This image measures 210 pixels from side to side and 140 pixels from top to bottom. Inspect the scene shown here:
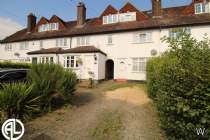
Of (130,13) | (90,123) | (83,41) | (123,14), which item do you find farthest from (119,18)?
(90,123)

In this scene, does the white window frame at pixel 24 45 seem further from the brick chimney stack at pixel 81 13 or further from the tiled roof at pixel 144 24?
the brick chimney stack at pixel 81 13

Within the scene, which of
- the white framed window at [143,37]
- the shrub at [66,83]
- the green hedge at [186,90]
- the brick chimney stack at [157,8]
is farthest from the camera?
the brick chimney stack at [157,8]

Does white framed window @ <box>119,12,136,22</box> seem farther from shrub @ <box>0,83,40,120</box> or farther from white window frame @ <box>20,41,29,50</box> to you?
shrub @ <box>0,83,40,120</box>

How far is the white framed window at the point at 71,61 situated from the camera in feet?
59.4

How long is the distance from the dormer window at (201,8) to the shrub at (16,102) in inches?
840

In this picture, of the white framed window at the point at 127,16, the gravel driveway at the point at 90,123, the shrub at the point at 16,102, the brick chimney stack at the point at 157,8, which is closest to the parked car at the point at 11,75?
the shrub at the point at 16,102

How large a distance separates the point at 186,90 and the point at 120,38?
16.5 m

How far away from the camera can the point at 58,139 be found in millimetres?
5082

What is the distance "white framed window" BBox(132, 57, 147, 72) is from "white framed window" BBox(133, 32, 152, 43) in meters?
2.35

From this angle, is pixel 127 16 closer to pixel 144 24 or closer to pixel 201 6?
pixel 144 24

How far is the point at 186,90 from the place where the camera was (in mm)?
3928

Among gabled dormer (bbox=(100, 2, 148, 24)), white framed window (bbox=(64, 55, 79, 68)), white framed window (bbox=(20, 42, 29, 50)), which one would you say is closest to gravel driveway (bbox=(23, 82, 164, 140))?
white framed window (bbox=(64, 55, 79, 68))

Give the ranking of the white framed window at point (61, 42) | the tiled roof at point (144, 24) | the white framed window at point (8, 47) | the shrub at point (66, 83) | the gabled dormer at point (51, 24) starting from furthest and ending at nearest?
the white framed window at point (8, 47), the gabled dormer at point (51, 24), the white framed window at point (61, 42), the tiled roof at point (144, 24), the shrub at point (66, 83)

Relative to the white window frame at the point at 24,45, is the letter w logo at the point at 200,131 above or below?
below
